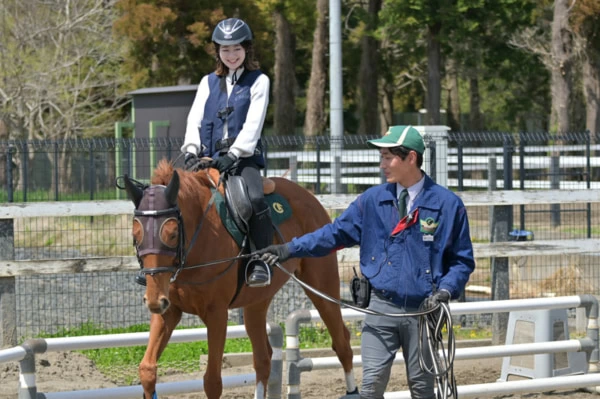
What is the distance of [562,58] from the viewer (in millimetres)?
33375

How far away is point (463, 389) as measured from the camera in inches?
334

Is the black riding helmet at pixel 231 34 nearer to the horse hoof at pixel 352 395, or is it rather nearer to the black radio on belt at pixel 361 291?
the black radio on belt at pixel 361 291

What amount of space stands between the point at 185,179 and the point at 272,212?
1077 millimetres

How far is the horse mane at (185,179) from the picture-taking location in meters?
7.10

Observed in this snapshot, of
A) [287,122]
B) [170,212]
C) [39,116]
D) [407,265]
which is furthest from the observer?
[287,122]

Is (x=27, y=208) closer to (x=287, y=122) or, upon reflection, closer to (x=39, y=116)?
(x=39, y=116)

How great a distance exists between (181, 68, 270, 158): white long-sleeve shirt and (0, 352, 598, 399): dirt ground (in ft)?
8.03

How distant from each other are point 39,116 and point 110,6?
503 cm

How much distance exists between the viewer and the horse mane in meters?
7.10

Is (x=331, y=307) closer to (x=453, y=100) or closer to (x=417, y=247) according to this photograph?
(x=417, y=247)

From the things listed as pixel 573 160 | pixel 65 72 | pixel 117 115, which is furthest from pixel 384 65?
pixel 573 160

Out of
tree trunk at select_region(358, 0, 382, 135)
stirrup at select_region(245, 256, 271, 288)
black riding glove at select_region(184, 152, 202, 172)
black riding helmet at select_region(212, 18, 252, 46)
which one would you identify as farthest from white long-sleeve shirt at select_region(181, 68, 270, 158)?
tree trunk at select_region(358, 0, 382, 135)

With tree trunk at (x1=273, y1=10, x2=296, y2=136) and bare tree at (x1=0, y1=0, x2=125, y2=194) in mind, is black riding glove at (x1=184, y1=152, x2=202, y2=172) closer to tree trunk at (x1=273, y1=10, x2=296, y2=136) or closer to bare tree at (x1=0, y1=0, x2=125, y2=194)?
bare tree at (x1=0, y1=0, x2=125, y2=194)

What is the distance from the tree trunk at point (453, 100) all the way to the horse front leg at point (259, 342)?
38972mm
